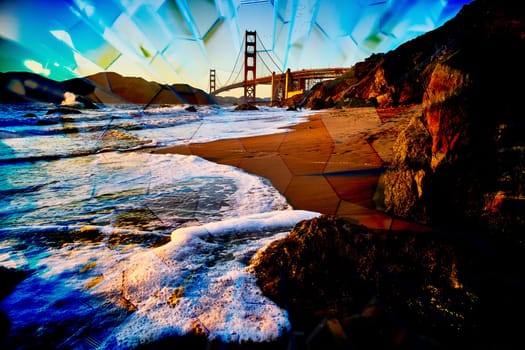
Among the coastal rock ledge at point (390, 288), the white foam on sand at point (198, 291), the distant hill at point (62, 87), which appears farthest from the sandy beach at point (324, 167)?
the distant hill at point (62, 87)

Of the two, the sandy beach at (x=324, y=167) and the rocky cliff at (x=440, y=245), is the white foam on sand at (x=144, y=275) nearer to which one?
the rocky cliff at (x=440, y=245)

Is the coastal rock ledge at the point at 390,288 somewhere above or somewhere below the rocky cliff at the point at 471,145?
below

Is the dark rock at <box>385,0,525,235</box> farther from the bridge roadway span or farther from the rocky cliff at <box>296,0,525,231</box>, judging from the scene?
the bridge roadway span

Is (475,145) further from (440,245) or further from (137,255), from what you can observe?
(137,255)

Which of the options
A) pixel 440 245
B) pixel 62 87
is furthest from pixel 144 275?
pixel 62 87

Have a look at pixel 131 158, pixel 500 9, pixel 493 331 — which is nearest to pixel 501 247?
pixel 493 331

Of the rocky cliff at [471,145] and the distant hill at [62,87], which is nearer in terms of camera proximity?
the rocky cliff at [471,145]

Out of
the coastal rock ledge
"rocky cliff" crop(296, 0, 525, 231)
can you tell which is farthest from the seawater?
"rocky cliff" crop(296, 0, 525, 231)
